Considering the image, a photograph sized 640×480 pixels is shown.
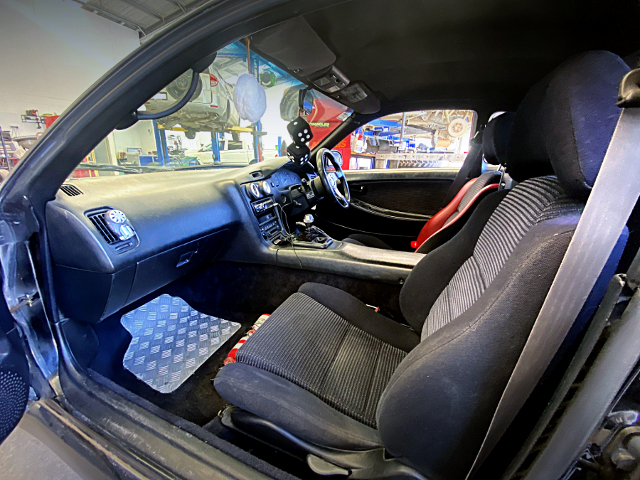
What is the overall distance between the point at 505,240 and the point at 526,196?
11 cm

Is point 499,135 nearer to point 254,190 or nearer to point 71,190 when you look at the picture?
point 254,190

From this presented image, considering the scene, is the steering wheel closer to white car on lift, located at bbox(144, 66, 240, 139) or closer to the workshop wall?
white car on lift, located at bbox(144, 66, 240, 139)

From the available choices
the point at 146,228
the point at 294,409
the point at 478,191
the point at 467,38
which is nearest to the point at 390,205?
the point at 478,191

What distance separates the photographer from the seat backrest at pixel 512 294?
419 millimetres

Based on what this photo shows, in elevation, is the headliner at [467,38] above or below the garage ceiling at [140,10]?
below

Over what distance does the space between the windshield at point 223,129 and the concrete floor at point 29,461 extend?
1.00 m

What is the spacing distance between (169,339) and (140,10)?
180 centimetres

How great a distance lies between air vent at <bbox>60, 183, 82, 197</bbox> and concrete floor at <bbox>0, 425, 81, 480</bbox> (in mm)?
682

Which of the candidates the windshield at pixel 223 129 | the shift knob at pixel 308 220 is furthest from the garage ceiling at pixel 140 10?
the shift knob at pixel 308 220

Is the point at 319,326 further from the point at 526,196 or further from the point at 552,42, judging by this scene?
the point at 552,42

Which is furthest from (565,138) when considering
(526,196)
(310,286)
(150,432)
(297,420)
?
(150,432)

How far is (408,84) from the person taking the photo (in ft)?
5.75

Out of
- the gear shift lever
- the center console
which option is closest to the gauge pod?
the center console

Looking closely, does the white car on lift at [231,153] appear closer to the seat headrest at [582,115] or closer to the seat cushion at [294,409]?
the seat cushion at [294,409]
